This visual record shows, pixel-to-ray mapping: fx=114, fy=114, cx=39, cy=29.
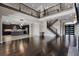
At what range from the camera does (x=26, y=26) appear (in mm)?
2469

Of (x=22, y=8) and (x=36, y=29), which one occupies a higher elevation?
(x=22, y=8)

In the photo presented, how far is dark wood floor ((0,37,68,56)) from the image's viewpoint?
2334 mm

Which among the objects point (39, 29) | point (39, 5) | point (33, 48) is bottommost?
point (33, 48)

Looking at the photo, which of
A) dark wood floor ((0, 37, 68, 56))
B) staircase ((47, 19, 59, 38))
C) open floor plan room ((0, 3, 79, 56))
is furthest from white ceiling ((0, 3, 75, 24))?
dark wood floor ((0, 37, 68, 56))

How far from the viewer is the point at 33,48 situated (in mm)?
2387

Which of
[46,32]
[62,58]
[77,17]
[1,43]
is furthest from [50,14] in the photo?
[1,43]

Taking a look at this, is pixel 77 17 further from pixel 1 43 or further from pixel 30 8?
pixel 1 43

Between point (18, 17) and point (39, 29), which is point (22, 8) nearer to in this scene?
point (18, 17)

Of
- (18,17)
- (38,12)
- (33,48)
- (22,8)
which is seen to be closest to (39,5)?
(38,12)

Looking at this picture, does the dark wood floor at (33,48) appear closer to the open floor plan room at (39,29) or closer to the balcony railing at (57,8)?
the open floor plan room at (39,29)

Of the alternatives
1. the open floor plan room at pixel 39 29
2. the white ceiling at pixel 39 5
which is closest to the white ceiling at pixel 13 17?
the open floor plan room at pixel 39 29

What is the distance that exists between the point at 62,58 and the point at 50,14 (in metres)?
0.97

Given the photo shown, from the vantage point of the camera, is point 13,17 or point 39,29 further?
point 39,29

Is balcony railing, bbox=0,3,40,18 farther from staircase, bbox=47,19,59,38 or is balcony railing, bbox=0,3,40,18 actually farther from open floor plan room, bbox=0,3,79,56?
staircase, bbox=47,19,59,38
